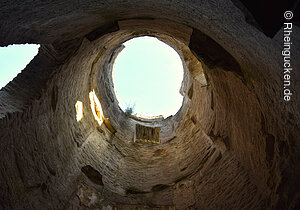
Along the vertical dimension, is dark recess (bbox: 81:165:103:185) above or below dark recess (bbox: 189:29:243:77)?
below

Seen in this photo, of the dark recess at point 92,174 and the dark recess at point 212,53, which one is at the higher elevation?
the dark recess at point 212,53

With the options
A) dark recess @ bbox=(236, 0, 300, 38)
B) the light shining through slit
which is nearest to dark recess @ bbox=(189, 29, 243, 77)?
dark recess @ bbox=(236, 0, 300, 38)

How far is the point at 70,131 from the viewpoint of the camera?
4.89m

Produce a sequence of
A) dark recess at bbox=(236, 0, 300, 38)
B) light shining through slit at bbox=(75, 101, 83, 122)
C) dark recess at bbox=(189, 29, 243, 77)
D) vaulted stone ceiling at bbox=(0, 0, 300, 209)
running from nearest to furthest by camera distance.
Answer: dark recess at bbox=(236, 0, 300, 38) → vaulted stone ceiling at bbox=(0, 0, 300, 209) → dark recess at bbox=(189, 29, 243, 77) → light shining through slit at bbox=(75, 101, 83, 122)

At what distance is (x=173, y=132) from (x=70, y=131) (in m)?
3.54

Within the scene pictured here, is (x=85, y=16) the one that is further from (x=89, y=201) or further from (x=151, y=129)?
(x=151, y=129)

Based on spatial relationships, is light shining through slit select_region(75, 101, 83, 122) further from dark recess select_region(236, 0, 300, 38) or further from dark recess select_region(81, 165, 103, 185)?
dark recess select_region(236, 0, 300, 38)

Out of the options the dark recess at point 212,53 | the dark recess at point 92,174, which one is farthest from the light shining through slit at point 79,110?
the dark recess at point 212,53

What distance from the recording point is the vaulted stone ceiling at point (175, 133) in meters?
2.22

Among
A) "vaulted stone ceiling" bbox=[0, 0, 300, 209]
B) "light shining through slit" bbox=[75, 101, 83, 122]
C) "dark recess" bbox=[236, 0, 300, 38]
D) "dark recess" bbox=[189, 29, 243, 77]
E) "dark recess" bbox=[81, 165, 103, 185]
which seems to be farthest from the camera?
"light shining through slit" bbox=[75, 101, 83, 122]

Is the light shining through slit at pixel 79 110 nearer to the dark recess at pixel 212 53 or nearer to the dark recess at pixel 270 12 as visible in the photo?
the dark recess at pixel 212 53

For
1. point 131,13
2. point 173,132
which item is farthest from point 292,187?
point 173,132

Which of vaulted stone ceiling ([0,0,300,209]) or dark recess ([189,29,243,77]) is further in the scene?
dark recess ([189,29,243,77])

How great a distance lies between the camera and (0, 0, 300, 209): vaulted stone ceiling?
2223 mm
